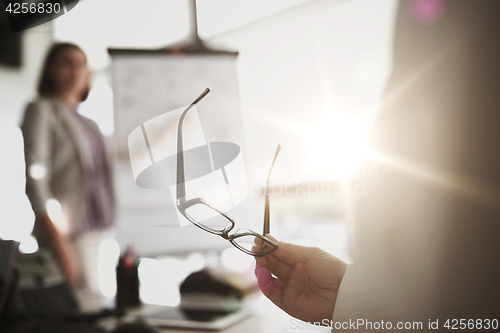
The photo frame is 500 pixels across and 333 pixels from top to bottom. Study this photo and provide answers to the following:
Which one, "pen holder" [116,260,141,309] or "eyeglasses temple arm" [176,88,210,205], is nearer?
"eyeglasses temple arm" [176,88,210,205]

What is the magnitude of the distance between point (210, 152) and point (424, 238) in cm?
37

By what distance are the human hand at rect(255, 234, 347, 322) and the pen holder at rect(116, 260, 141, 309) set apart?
404mm

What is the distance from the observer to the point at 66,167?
86 cm

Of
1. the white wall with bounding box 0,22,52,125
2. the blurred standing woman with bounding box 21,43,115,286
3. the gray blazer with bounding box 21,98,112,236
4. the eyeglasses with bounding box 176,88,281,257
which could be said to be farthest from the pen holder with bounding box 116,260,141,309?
the white wall with bounding box 0,22,52,125

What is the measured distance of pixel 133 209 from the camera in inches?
34.3

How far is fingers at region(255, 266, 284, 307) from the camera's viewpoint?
43 centimetres

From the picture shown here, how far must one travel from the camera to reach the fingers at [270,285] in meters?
0.43

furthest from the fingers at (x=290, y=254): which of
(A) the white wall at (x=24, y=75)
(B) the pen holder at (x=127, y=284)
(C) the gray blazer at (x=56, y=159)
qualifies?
(A) the white wall at (x=24, y=75)

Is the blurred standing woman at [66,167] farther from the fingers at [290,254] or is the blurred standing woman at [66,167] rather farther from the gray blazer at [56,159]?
the fingers at [290,254]

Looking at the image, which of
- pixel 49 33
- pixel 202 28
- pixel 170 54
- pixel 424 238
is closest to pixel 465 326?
pixel 424 238

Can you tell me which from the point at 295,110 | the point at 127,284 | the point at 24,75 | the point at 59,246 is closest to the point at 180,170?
the point at 295,110

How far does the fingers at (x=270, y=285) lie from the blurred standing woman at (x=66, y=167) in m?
0.55

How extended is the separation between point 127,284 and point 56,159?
41 cm

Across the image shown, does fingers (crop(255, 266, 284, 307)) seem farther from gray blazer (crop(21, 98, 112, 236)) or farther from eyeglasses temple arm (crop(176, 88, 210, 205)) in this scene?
gray blazer (crop(21, 98, 112, 236))
